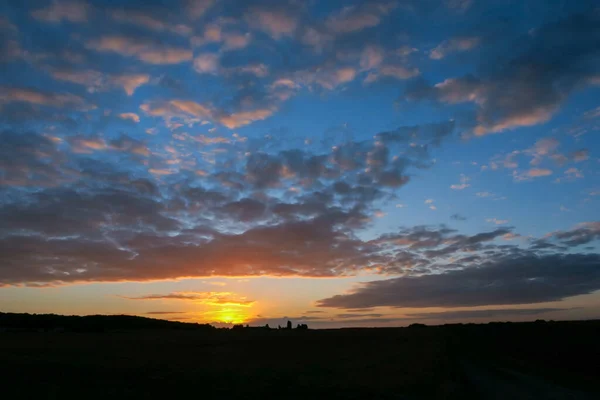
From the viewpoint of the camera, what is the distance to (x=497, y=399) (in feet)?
77.6

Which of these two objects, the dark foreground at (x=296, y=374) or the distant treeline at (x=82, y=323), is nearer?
the dark foreground at (x=296, y=374)

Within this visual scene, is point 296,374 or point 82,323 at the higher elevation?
point 82,323

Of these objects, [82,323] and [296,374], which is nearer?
[296,374]

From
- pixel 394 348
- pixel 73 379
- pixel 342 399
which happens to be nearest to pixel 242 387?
pixel 342 399

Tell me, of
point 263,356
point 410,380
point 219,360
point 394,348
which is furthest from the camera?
point 394,348

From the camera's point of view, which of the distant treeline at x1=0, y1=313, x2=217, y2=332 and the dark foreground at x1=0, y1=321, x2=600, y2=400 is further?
the distant treeline at x1=0, y1=313, x2=217, y2=332

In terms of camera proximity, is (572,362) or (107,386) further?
(572,362)

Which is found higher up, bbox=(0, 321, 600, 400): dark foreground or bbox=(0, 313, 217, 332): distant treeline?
bbox=(0, 313, 217, 332): distant treeline

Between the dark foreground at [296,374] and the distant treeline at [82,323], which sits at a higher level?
the distant treeline at [82,323]

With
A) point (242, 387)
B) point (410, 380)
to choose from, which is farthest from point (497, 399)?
point (242, 387)

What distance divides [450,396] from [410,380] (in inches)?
176

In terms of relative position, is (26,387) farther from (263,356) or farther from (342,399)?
(263,356)

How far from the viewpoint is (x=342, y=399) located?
72.1ft

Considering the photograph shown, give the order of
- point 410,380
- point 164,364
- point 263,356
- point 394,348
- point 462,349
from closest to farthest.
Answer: point 410,380 → point 164,364 → point 263,356 → point 394,348 → point 462,349
